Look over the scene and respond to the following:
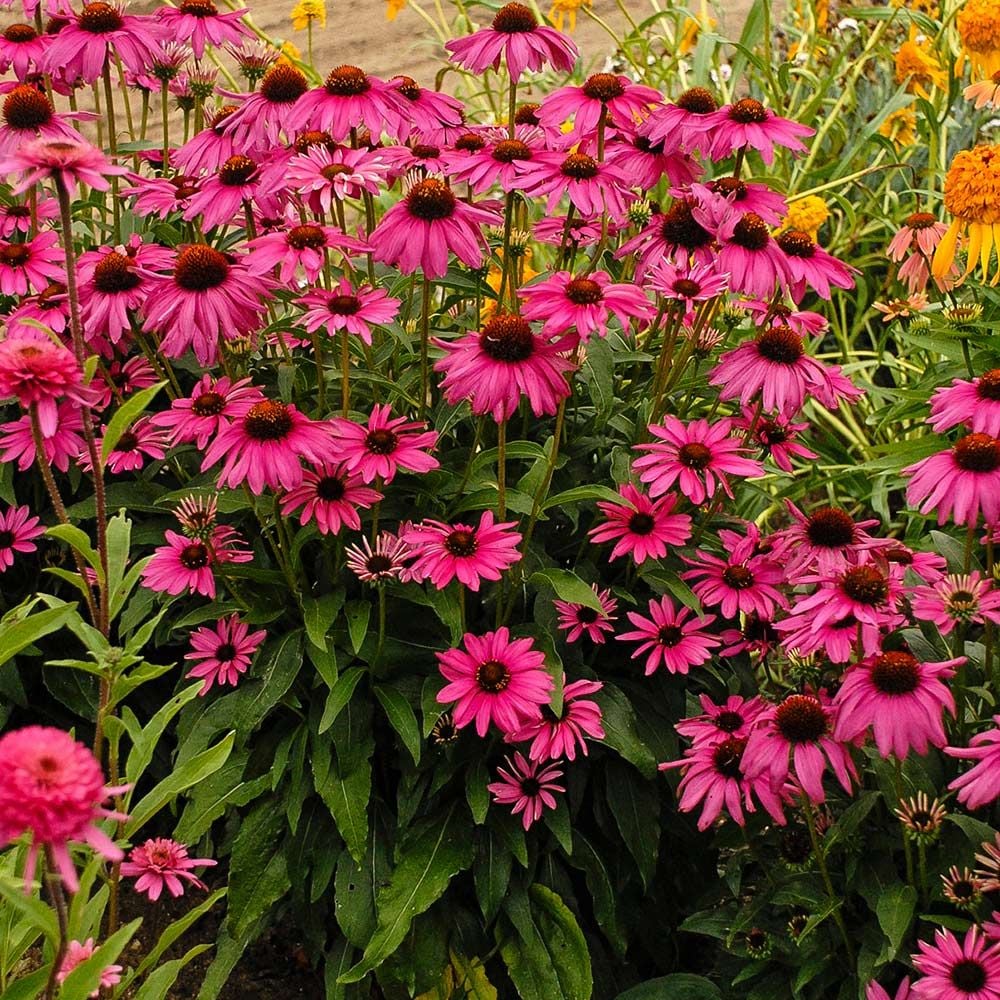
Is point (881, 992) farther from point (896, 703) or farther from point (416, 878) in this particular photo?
point (416, 878)

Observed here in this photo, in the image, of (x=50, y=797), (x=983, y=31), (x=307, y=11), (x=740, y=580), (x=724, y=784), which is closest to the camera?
(x=50, y=797)

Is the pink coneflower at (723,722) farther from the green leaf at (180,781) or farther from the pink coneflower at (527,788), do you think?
the green leaf at (180,781)

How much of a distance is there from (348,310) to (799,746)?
734mm

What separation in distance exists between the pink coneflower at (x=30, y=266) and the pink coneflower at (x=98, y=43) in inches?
9.3

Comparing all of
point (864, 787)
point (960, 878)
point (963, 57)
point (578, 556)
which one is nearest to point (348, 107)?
point (578, 556)

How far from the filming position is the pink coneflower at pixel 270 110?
5.85 feet

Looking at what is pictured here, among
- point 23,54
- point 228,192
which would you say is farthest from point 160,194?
point 23,54

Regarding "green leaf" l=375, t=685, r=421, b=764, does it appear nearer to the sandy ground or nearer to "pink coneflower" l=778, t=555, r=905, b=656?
"pink coneflower" l=778, t=555, r=905, b=656

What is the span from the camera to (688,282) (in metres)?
1.70

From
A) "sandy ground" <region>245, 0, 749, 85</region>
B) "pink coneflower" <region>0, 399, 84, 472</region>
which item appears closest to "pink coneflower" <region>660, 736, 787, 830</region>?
"pink coneflower" <region>0, 399, 84, 472</region>

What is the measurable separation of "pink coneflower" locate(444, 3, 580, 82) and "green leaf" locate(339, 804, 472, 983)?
3.31 ft

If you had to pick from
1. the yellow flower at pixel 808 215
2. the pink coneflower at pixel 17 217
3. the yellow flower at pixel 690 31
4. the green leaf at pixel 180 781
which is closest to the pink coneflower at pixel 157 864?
the green leaf at pixel 180 781

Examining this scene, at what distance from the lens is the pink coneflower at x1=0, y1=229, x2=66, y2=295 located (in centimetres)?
185

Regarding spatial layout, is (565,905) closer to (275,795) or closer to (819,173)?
(275,795)
